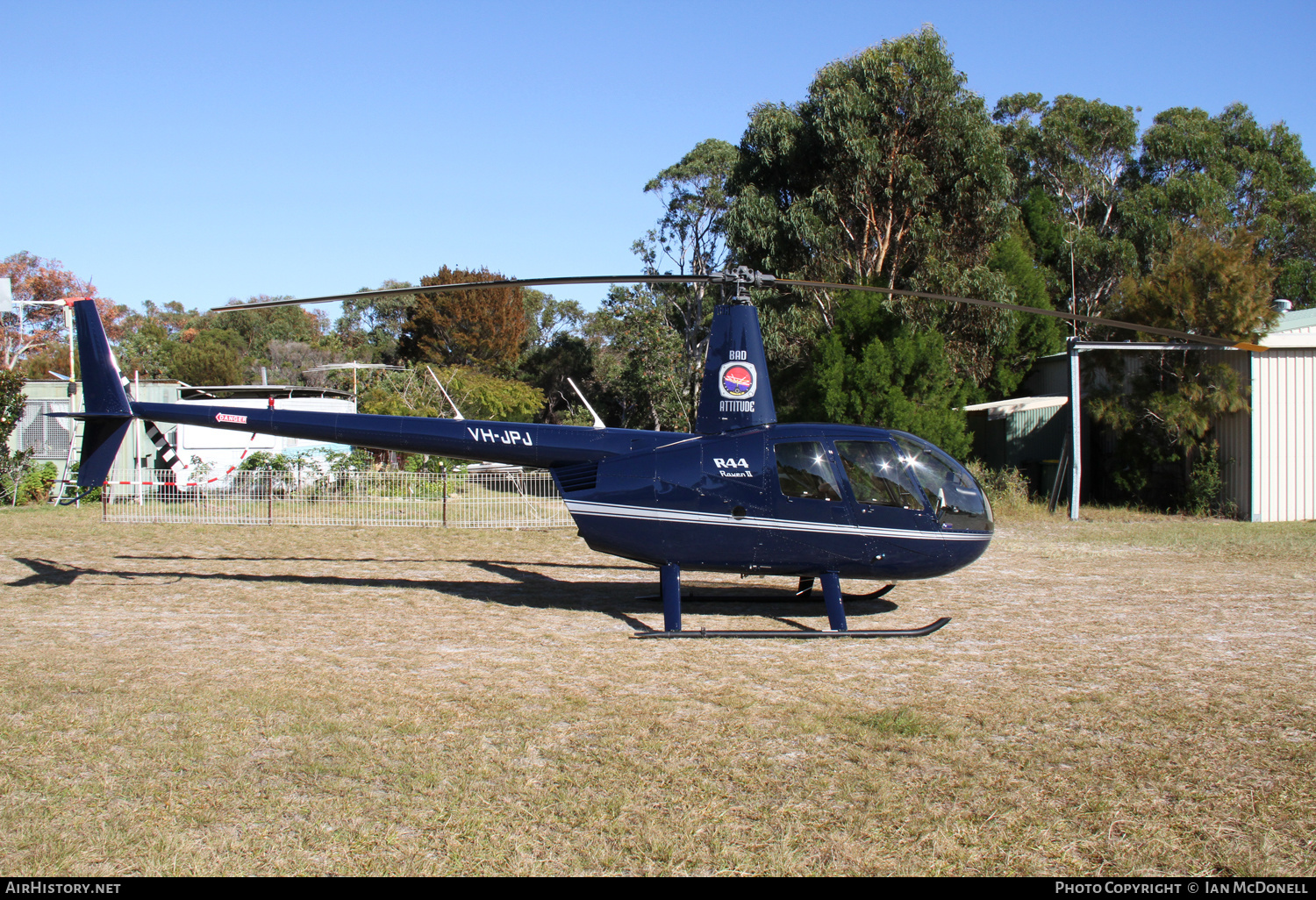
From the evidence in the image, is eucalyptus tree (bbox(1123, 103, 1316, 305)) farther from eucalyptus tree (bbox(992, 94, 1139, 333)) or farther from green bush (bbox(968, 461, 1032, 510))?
green bush (bbox(968, 461, 1032, 510))

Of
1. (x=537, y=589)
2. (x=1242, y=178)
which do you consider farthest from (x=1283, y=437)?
(x=1242, y=178)

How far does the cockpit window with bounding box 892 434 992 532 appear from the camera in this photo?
353 inches

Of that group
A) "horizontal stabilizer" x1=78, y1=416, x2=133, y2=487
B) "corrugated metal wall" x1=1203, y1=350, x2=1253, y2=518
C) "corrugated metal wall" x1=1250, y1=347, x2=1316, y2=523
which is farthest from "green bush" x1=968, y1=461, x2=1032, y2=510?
"horizontal stabilizer" x1=78, y1=416, x2=133, y2=487

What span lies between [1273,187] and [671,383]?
35.1 m

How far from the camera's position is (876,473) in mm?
8945

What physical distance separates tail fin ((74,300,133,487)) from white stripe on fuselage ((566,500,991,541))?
5.74 meters

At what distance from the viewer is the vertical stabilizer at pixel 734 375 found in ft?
29.9

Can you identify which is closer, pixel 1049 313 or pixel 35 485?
pixel 1049 313

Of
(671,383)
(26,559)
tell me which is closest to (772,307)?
A: (671,383)

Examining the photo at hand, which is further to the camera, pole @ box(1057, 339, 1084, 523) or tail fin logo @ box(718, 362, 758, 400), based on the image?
pole @ box(1057, 339, 1084, 523)

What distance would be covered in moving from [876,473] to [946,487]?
0.75 meters

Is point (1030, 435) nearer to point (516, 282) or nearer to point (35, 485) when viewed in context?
point (516, 282)

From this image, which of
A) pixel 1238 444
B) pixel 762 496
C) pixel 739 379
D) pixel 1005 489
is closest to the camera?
pixel 762 496

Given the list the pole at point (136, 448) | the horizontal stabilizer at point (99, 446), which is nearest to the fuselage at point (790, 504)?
the horizontal stabilizer at point (99, 446)
